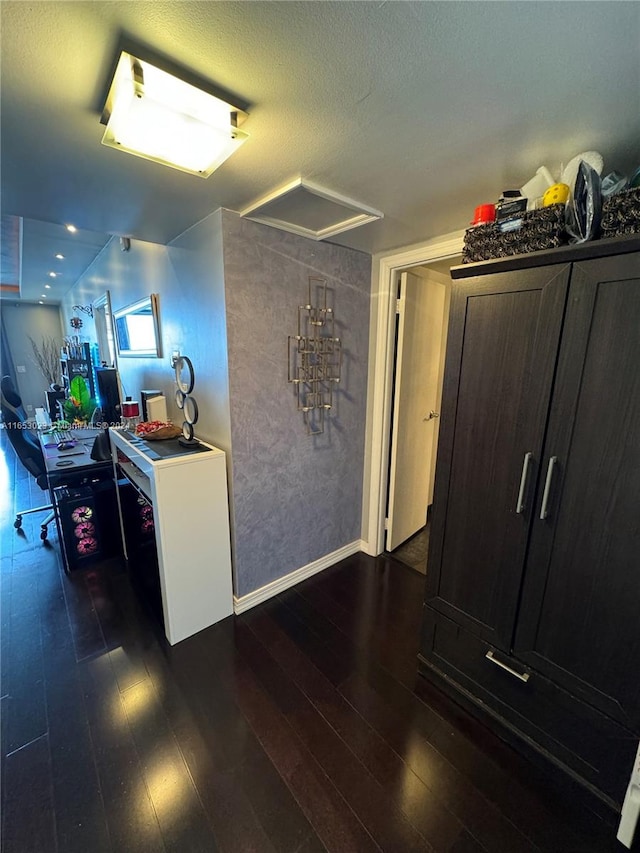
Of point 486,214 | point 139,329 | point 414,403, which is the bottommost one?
point 414,403

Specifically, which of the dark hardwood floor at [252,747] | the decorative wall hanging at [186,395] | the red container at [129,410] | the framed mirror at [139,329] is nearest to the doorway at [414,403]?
the dark hardwood floor at [252,747]

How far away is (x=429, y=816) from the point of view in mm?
1190

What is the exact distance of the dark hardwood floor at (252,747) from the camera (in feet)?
3.75

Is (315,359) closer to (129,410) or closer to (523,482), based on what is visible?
(523,482)

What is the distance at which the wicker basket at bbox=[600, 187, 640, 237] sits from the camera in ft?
3.34

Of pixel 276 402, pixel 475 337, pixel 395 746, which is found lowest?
pixel 395 746

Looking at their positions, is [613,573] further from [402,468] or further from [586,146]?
[402,468]

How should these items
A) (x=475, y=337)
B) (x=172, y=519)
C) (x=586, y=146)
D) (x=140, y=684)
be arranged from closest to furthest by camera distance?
(x=586, y=146) < (x=475, y=337) < (x=140, y=684) < (x=172, y=519)

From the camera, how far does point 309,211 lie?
171cm

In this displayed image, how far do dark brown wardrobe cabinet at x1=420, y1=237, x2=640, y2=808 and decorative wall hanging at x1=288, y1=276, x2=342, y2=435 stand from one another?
941 millimetres

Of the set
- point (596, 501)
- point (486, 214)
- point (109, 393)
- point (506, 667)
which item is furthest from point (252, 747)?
point (109, 393)

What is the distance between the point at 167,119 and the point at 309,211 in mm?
806

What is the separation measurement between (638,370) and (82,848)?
2.29m

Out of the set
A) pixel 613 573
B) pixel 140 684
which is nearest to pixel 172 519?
pixel 140 684
